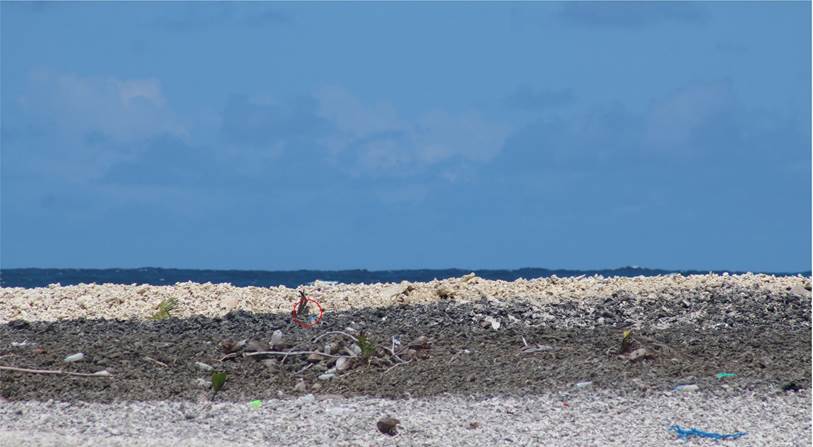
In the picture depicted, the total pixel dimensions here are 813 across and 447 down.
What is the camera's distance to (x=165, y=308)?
1214 centimetres

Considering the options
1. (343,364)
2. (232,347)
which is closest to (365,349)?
(343,364)

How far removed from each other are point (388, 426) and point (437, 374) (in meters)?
1.44

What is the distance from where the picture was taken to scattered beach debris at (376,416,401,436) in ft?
21.8

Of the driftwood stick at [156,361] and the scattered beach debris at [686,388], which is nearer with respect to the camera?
the scattered beach debris at [686,388]

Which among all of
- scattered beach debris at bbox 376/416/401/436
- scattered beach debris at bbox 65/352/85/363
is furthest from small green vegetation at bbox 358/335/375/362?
scattered beach debris at bbox 65/352/85/363

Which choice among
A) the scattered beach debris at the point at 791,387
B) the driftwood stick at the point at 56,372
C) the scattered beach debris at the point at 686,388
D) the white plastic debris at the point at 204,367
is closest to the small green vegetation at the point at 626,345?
→ the scattered beach debris at the point at 686,388

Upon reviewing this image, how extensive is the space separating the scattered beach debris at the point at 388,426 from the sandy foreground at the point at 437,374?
0.06m

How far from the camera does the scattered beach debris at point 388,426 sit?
6654mm

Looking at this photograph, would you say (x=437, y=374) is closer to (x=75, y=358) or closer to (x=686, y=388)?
(x=686, y=388)

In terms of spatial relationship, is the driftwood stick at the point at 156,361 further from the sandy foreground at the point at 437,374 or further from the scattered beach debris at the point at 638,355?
the scattered beach debris at the point at 638,355

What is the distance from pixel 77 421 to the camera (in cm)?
714

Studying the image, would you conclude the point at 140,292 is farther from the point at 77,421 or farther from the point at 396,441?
the point at 396,441

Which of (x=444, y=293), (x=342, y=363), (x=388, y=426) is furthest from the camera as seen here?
(x=444, y=293)

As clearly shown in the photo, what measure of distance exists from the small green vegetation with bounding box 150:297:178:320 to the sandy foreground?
0.31 metres
